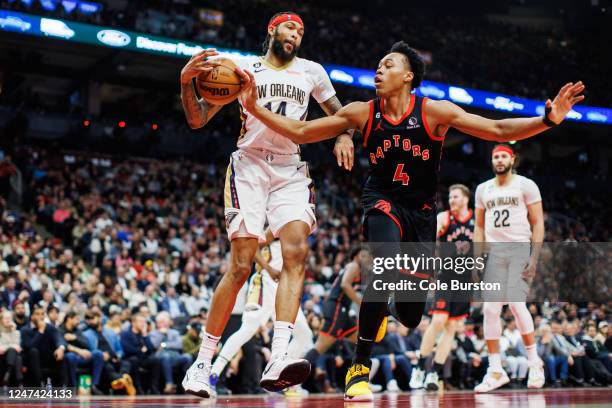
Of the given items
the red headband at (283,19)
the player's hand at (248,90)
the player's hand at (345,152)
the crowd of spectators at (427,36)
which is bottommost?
the player's hand at (345,152)

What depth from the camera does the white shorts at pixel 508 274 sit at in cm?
805

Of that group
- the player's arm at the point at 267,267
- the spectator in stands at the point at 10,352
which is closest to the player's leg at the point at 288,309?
the player's arm at the point at 267,267

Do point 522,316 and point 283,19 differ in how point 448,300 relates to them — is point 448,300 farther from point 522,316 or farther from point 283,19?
point 283,19

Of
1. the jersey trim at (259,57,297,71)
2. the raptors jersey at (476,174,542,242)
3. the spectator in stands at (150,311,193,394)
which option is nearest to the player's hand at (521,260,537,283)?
the raptors jersey at (476,174,542,242)

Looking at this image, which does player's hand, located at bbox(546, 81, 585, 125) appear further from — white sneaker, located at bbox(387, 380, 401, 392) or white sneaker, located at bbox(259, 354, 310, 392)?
white sneaker, located at bbox(387, 380, 401, 392)

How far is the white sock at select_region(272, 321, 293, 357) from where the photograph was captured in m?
4.82

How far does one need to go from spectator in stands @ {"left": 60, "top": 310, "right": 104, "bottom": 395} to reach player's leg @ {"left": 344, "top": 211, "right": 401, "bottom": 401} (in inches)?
251

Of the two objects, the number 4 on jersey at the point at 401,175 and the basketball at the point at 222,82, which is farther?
the number 4 on jersey at the point at 401,175

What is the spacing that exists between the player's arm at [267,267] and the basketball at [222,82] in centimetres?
348

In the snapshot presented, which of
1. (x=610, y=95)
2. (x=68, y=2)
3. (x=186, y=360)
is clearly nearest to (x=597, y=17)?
(x=610, y=95)

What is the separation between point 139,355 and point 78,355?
38.4 inches

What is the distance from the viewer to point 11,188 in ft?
63.8

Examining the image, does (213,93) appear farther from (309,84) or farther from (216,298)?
(216,298)

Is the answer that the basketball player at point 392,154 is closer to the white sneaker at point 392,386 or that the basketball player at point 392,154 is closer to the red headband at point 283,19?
the red headband at point 283,19
